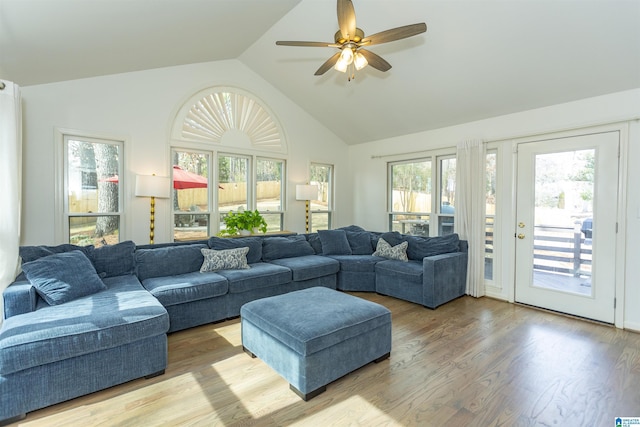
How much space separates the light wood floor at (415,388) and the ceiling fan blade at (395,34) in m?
2.52

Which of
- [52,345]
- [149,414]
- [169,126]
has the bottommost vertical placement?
[149,414]

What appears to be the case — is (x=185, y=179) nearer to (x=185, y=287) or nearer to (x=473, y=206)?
(x=185, y=287)

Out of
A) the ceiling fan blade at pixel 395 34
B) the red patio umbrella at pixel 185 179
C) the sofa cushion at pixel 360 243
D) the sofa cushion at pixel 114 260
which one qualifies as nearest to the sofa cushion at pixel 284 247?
the sofa cushion at pixel 360 243

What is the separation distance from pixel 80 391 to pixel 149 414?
54 centimetres

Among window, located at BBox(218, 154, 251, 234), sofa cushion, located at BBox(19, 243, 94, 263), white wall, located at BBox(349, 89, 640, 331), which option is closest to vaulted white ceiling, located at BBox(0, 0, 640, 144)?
white wall, located at BBox(349, 89, 640, 331)

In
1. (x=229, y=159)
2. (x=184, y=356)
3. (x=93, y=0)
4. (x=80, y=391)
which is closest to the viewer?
(x=80, y=391)

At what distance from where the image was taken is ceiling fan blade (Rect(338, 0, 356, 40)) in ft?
7.31

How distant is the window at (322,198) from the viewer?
20.0ft

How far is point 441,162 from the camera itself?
199 inches

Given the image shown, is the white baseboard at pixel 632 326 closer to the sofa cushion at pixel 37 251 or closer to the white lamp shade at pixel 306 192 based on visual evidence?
the white lamp shade at pixel 306 192

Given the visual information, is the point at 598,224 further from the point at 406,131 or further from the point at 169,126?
the point at 169,126

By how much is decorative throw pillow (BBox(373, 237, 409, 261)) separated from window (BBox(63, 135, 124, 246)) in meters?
3.69

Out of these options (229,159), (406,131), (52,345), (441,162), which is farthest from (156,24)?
(441,162)

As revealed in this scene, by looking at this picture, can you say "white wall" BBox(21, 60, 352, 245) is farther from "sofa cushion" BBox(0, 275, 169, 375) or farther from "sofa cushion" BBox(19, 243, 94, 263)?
"sofa cushion" BBox(0, 275, 169, 375)
